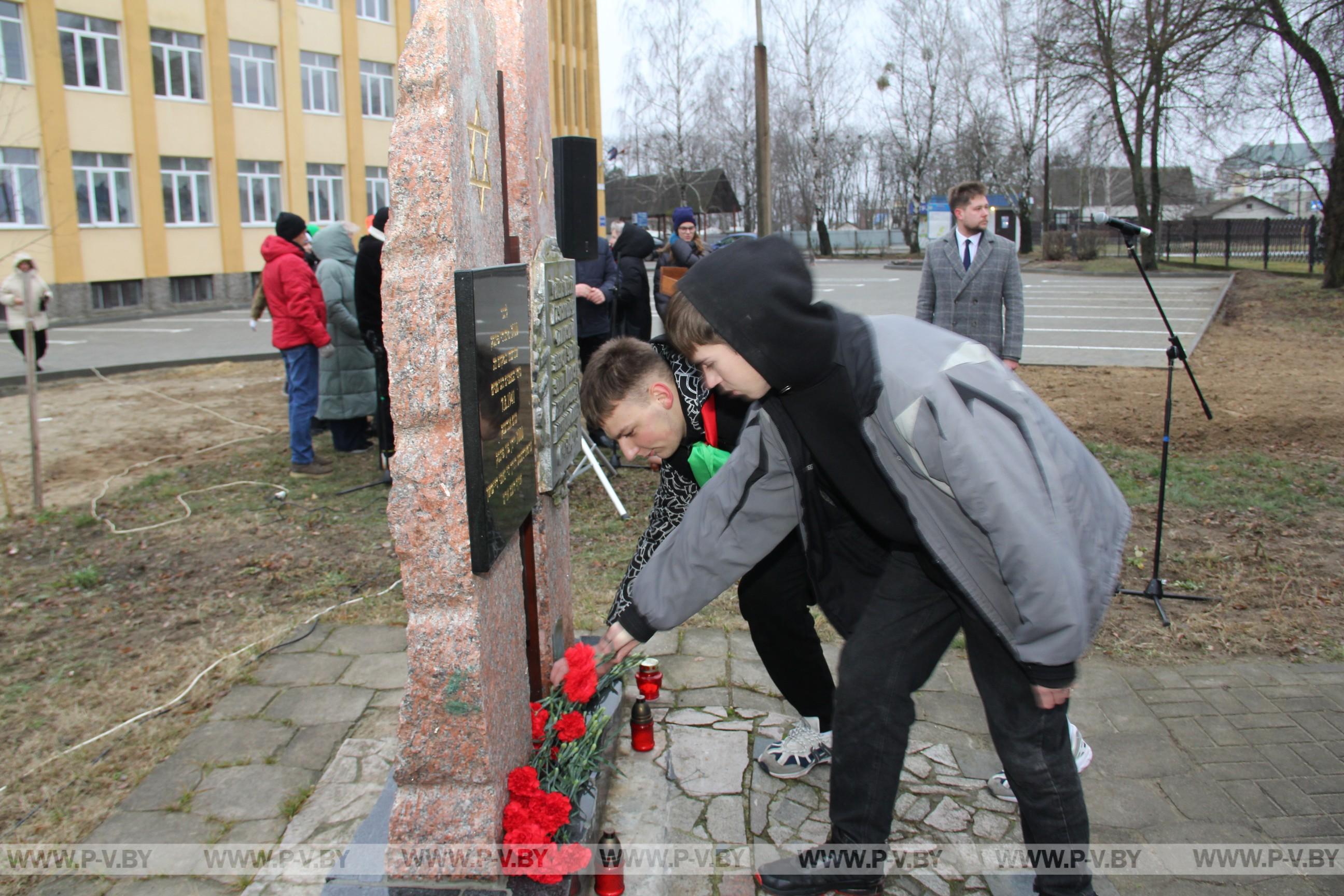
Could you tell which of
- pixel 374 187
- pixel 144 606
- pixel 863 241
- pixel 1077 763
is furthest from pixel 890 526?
pixel 863 241

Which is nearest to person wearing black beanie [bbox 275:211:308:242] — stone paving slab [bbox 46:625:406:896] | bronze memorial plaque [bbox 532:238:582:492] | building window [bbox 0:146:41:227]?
stone paving slab [bbox 46:625:406:896]

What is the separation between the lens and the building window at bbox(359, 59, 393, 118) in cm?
2975

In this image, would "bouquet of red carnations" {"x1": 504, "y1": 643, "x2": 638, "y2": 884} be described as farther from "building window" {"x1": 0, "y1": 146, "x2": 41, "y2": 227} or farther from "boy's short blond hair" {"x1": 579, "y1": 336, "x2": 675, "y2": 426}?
"building window" {"x1": 0, "y1": 146, "x2": 41, "y2": 227}

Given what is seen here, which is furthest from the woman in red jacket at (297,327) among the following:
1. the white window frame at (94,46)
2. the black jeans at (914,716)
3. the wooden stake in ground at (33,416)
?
the white window frame at (94,46)

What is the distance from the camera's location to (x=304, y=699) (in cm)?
376

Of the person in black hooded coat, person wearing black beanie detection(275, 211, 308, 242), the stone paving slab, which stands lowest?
the stone paving slab

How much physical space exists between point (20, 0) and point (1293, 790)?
26.2 meters

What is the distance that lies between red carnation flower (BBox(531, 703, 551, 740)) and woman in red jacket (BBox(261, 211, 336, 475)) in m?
5.01

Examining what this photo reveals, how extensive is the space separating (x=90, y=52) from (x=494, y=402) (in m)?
25.6

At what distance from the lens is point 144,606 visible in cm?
477

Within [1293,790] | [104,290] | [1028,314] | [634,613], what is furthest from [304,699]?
[104,290]

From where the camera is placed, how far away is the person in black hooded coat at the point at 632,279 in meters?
8.17

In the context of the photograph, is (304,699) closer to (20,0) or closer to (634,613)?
(634,613)

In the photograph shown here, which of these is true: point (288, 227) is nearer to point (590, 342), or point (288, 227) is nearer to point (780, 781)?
point (590, 342)
